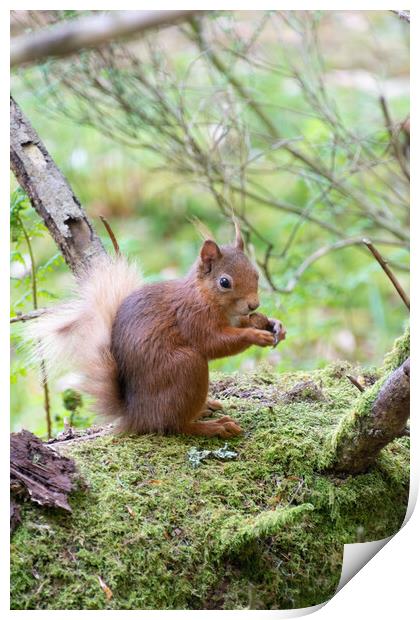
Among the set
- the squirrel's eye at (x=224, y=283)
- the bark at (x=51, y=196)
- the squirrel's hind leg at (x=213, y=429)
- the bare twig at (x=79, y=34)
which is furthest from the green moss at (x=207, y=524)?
the bare twig at (x=79, y=34)

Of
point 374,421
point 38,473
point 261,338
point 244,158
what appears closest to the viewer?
point 38,473

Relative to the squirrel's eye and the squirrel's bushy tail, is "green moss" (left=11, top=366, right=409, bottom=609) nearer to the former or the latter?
A: the squirrel's bushy tail

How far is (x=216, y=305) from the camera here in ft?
4.94

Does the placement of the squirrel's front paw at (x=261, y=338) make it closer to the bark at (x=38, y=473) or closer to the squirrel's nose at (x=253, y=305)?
the squirrel's nose at (x=253, y=305)

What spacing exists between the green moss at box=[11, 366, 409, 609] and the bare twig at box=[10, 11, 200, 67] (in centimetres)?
82

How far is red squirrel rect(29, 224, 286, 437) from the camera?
1.47m

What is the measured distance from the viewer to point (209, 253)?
1489 mm

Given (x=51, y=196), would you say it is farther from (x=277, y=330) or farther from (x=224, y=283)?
(x=277, y=330)

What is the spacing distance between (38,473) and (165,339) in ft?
1.22

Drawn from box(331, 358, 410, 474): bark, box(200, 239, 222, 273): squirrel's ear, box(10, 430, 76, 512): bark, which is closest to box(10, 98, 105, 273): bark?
box(200, 239, 222, 273): squirrel's ear

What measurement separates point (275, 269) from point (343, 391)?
161 centimetres

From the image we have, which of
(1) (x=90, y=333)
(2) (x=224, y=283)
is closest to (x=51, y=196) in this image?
(1) (x=90, y=333)

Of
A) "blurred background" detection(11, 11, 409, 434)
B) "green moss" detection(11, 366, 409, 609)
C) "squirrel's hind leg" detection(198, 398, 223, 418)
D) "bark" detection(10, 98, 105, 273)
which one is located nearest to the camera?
"green moss" detection(11, 366, 409, 609)

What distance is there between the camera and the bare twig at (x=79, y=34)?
5.34 feet
